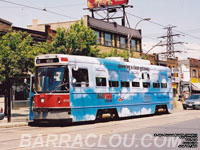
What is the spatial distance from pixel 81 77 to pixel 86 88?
0.61 m

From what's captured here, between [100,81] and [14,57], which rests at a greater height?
[14,57]

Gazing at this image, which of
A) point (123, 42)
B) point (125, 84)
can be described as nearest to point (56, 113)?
point (125, 84)

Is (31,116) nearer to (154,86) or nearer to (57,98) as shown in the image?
(57,98)

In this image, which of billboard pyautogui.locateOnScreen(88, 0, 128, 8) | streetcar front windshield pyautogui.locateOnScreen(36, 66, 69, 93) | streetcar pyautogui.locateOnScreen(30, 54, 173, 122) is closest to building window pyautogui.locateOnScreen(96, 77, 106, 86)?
streetcar pyautogui.locateOnScreen(30, 54, 173, 122)

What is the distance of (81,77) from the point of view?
16.9m

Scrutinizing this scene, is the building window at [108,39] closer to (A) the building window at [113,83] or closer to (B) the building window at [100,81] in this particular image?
(A) the building window at [113,83]

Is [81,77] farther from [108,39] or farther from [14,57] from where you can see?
[108,39]

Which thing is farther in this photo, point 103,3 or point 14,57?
point 103,3

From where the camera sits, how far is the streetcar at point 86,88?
16031mm

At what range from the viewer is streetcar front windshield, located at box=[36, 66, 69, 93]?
52.7 feet

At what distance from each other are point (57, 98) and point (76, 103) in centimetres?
96

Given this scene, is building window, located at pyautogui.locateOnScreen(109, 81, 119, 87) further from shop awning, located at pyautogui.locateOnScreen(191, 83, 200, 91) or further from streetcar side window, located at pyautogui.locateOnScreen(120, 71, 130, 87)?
shop awning, located at pyautogui.locateOnScreen(191, 83, 200, 91)

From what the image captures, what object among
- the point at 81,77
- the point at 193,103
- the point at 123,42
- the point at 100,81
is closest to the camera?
the point at 81,77

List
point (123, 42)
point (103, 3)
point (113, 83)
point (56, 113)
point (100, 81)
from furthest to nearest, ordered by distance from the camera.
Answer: point (103, 3)
point (123, 42)
point (113, 83)
point (100, 81)
point (56, 113)
